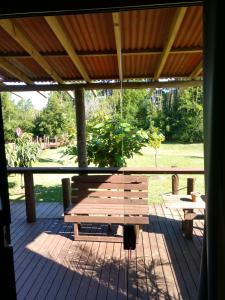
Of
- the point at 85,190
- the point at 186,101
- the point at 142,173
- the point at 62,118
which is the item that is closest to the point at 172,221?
the point at 142,173

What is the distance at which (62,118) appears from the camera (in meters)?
4.15

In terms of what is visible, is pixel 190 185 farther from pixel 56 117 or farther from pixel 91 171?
pixel 56 117

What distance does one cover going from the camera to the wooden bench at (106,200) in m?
3.18

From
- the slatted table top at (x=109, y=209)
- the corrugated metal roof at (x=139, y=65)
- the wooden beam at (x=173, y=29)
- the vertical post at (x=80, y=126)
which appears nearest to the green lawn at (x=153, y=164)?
the vertical post at (x=80, y=126)

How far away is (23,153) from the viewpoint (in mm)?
4070

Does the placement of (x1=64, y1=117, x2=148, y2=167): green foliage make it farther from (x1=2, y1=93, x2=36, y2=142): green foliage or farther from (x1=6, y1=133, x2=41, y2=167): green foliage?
(x1=2, y1=93, x2=36, y2=142): green foliage

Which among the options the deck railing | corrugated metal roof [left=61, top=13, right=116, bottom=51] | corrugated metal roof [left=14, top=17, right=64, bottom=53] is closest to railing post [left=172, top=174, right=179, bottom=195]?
the deck railing

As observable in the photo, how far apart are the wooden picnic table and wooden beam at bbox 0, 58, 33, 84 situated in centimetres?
257

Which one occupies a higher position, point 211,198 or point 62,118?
point 62,118

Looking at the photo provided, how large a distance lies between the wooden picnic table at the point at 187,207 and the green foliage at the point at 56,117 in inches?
66.9

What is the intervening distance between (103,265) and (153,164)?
1.31 metres

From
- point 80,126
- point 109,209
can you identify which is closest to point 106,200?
point 109,209

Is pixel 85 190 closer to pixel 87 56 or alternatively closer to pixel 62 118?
pixel 62 118

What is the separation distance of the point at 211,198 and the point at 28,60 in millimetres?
3097
